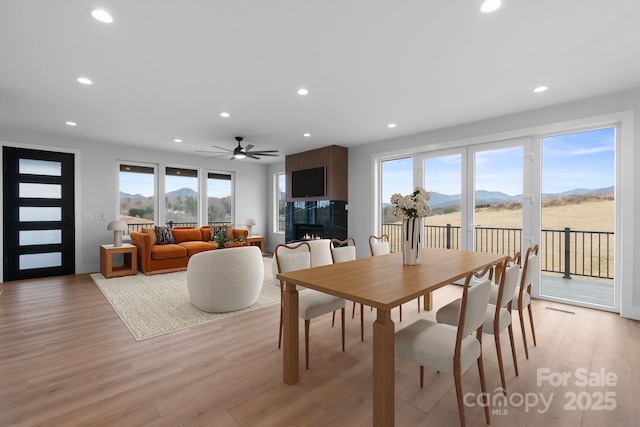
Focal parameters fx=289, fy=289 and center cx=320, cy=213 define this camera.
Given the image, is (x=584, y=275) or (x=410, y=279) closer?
(x=410, y=279)

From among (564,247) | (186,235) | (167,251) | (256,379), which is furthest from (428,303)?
(186,235)

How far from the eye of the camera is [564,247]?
4555 millimetres

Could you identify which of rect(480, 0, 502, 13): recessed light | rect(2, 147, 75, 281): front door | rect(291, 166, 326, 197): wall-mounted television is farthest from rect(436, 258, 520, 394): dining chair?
rect(2, 147, 75, 281): front door

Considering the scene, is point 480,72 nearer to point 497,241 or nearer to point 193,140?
point 497,241

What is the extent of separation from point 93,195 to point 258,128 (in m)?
3.69

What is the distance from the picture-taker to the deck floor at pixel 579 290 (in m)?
3.76

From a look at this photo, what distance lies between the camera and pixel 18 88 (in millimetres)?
3164

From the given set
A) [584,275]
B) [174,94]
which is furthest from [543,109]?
[174,94]

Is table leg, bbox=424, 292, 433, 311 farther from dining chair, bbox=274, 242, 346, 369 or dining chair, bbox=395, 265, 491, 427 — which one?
dining chair, bbox=395, 265, 491, 427

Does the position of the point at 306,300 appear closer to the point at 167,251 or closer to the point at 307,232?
the point at 167,251

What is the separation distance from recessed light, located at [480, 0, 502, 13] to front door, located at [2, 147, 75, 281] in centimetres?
675

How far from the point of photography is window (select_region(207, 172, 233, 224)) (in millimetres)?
→ 7359

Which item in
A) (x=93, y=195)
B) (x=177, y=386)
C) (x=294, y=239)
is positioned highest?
(x=93, y=195)

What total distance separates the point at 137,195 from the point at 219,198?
1.84 m
